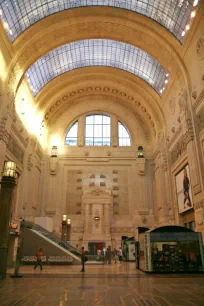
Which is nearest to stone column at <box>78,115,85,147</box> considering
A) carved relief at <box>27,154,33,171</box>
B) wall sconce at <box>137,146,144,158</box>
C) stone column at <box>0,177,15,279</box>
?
wall sconce at <box>137,146,144,158</box>

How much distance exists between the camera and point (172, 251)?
1220 centimetres

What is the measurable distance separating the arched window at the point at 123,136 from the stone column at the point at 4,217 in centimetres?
2493

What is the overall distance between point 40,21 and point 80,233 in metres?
22.8

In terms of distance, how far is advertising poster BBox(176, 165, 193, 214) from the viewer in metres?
20.2

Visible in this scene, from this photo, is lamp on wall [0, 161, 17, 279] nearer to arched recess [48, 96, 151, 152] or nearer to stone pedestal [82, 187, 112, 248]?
stone pedestal [82, 187, 112, 248]

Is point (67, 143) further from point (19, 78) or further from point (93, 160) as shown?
point (19, 78)

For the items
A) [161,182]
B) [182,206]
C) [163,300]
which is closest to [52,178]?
[161,182]

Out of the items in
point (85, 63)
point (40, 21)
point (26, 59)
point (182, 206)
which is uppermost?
point (85, 63)

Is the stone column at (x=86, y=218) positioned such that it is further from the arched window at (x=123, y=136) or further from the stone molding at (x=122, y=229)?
the arched window at (x=123, y=136)

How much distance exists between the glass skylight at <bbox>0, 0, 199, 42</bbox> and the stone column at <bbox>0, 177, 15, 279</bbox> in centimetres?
1477

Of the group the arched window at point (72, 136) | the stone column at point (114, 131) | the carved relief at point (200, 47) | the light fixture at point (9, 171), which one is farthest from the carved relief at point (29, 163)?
the carved relief at point (200, 47)

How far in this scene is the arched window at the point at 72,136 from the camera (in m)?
34.2

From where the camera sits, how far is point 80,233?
95.8 feet

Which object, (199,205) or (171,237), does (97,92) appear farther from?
(171,237)
